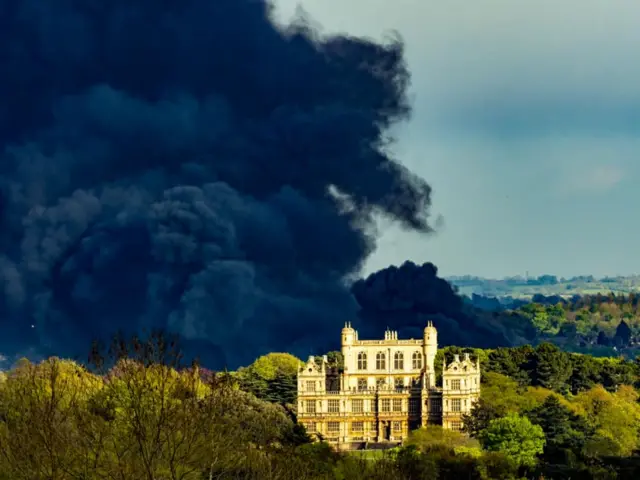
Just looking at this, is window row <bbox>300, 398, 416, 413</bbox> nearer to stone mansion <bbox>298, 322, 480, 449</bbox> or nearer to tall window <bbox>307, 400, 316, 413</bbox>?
stone mansion <bbox>298, 322, 480, 449</bbox>

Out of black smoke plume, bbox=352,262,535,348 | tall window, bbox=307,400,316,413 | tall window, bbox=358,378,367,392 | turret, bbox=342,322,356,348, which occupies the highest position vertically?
black smoke plume, bbox=352,262,535,348

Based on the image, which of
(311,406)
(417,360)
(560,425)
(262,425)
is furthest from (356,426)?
(262,425)

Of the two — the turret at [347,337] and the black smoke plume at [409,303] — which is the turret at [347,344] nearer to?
the turret at [347,337]

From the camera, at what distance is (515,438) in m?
67.6

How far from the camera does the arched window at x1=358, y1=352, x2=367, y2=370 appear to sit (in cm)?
8844

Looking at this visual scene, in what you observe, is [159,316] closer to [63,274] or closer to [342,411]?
[63,274]

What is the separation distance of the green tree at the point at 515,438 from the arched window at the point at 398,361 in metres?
18.7

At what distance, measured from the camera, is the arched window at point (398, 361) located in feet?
291

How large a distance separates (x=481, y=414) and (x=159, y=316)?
3484 cm

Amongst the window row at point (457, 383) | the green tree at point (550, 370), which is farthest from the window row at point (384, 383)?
the green tree at point (550, 370)

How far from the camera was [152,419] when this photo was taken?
37656 mm

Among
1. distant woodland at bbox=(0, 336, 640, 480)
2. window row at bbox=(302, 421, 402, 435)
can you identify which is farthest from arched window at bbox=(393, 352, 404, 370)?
window row at bbox=(302, 421, 402, 435)

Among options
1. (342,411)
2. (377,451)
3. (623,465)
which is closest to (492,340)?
(342,411)

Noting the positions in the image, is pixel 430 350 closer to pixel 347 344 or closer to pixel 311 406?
pixel 347 344
